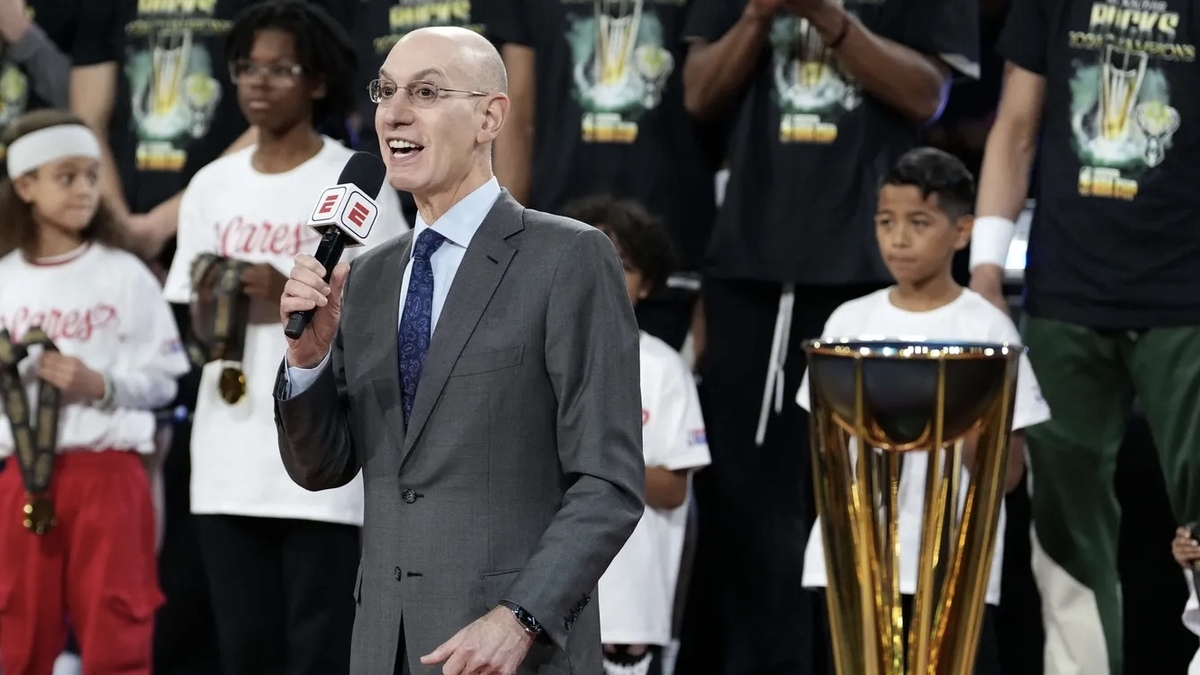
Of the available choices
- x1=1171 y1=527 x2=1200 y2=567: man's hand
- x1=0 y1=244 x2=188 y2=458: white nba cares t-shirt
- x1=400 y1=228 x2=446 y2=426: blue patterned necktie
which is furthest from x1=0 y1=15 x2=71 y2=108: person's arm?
x1=1171 y1=527 x2=1200 y2=567: man's hand

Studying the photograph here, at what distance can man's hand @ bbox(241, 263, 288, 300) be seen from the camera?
377 cm

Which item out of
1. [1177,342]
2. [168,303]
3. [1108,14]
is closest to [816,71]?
[1108,14]

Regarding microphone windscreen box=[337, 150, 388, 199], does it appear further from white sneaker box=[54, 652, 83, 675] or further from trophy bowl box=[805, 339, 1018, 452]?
white sneaker box=[54, 652, 83, 675]

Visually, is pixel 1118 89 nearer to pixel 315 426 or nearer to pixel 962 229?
pixel 962 229

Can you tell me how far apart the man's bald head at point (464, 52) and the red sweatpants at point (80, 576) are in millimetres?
2203

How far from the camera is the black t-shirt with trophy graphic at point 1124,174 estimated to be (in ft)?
12.1

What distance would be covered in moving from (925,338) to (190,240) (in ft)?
5.68

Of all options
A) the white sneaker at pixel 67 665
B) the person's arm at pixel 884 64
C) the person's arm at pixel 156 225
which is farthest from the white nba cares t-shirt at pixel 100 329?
the person's arm at pixel 884 64

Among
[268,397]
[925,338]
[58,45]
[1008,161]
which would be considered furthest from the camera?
[58,45]

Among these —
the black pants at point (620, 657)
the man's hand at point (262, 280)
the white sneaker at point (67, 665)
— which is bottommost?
the white sneaker at point (67, 665)

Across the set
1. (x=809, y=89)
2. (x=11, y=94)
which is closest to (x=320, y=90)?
(x=809, y=89)

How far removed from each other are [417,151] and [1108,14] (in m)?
2.09

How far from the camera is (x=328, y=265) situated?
217 centimetres

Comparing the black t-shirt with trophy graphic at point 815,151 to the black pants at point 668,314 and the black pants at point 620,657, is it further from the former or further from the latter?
the black pants at point 620,657
